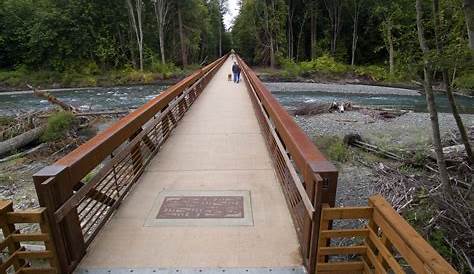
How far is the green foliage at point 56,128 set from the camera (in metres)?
12.3

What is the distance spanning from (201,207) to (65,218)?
1.55 meters

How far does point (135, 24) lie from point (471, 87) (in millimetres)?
30209

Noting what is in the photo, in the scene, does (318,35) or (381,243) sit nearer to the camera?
(381,243)

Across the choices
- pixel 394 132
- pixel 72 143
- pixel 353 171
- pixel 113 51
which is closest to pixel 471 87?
pixel 394 132

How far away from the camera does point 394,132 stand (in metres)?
13.6

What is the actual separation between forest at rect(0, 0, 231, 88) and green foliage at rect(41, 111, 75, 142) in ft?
72.7

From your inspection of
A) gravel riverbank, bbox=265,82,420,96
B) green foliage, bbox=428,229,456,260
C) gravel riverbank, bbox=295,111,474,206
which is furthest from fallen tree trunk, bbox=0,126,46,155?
gravel riverbank, bbox=265,82,420,96

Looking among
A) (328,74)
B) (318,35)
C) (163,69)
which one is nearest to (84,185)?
(163,69)

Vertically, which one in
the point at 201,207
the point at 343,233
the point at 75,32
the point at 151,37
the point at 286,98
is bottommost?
the point at 286,98

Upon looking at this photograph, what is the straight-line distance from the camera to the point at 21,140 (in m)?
12.0

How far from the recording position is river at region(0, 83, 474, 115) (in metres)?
21.8

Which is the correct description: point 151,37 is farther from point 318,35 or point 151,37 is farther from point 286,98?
point 286,98

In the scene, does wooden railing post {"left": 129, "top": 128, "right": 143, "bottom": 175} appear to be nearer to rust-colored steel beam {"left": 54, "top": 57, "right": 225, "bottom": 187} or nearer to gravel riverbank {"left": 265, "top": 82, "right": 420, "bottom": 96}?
rust-colored steel beam {"left": 54, "top": 57, "right": 225, "bottom": 187}

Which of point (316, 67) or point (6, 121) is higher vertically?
point (6, 121)
